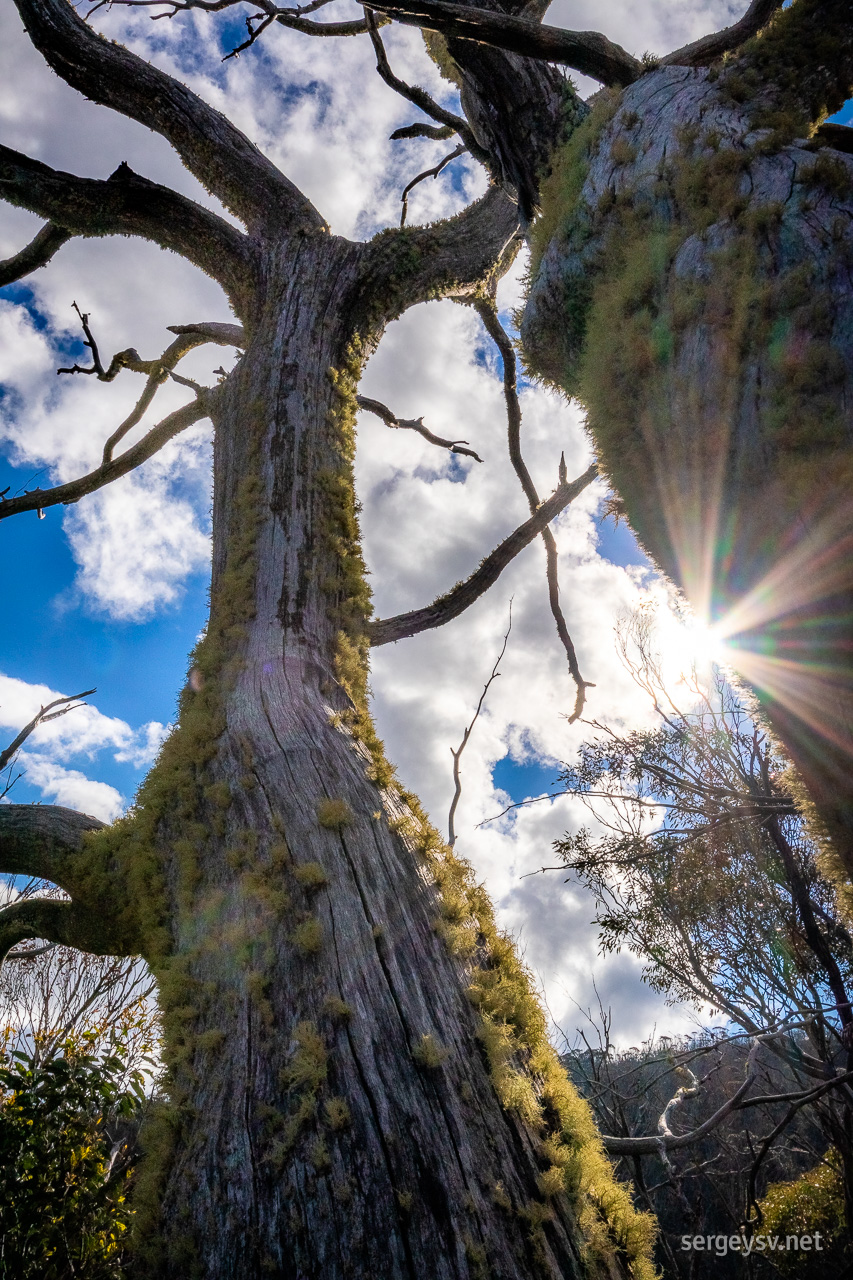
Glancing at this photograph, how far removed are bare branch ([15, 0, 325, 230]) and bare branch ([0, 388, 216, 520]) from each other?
1.14 m

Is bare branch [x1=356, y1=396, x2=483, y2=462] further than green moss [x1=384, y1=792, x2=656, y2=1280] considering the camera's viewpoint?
Yes

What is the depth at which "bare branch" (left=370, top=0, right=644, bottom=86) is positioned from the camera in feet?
5.09

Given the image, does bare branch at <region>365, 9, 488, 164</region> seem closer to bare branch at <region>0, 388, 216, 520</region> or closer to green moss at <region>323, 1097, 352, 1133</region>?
bare branch at <region>0, 388, 216, 520</region>

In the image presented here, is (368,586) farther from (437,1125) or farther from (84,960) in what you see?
(84,960)

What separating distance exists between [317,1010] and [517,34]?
2447 mm

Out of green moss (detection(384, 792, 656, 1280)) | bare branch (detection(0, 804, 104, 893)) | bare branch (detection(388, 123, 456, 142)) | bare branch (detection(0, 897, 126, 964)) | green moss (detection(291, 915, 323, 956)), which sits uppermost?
bare branch (detection(388, 123, 456, 142))

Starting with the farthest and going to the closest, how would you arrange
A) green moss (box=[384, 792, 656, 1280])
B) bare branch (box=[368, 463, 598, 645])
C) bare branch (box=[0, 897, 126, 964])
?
bare branch (box=[368, 463, 598, 645])
bare branch (box=[0, 897, 126, 964])
green moss (box=[384, 792, 656, 1280])

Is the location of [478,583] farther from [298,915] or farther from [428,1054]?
[428,1054]

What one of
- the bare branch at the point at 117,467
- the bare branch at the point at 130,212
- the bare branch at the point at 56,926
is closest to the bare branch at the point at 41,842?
the bare branch at the point at 56,926

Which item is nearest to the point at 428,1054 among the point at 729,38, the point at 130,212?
the point at 729,38

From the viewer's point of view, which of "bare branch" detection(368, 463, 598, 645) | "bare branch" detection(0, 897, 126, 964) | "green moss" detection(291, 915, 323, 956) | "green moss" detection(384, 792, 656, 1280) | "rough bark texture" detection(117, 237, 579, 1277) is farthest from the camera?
"bare branch" detection(368, 463, 598, 645)

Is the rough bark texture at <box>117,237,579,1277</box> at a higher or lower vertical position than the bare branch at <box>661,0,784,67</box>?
lower

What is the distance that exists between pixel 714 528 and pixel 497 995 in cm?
116

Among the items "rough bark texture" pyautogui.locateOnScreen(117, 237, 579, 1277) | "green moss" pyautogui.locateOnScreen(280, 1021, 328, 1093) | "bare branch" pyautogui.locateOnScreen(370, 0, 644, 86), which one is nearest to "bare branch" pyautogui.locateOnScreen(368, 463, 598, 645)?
"rough bark texture" pyautogui.locateOnScreen(117, 237, 579, 1277)
